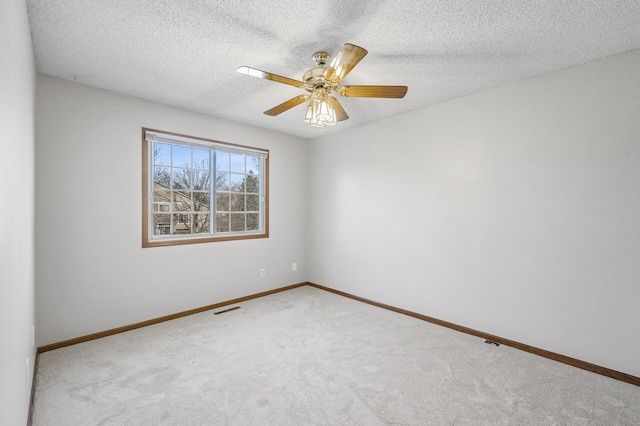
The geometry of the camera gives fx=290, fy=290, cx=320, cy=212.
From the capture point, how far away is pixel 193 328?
312 cm

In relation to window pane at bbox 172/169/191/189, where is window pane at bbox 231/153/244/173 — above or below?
above

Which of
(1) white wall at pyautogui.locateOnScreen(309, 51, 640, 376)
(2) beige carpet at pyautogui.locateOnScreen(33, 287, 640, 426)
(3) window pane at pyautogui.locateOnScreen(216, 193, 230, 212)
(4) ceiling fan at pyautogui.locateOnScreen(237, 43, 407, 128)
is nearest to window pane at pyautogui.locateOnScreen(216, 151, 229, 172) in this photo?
(3) window pane at pyautogui.locateOnScreen(216, 193, 230, 212)

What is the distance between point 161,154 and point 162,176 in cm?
26

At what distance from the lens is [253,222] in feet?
14.3

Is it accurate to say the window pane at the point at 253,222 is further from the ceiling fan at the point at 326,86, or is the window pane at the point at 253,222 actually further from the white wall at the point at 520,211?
the ceiling fan at the point at 326,86

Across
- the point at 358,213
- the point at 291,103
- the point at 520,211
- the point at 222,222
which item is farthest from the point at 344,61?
the point at 222,222

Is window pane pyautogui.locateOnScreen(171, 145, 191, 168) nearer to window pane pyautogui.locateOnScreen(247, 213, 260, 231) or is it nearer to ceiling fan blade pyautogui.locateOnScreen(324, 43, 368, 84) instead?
window pane pyautogui.locateOnScreen(247, 213, 260, 231)

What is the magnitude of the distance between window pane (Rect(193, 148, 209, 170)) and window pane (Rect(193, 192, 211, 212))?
0.34 meters

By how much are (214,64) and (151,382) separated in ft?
8.36

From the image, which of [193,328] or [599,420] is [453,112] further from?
[193,328]

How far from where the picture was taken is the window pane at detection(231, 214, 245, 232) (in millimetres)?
4120

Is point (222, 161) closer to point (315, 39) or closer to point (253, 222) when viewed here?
point (253, 222)

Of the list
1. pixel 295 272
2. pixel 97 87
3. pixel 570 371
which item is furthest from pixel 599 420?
pixel 97 87

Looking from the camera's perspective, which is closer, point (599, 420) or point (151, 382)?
point (599, 420)
